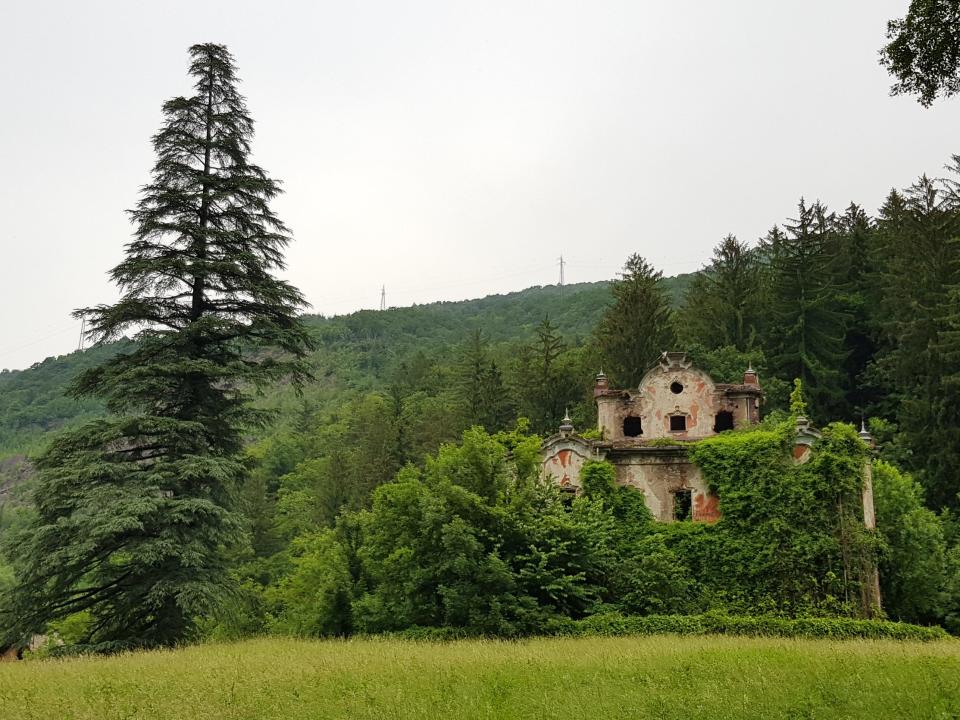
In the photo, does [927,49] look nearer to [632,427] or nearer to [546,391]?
[632,427]

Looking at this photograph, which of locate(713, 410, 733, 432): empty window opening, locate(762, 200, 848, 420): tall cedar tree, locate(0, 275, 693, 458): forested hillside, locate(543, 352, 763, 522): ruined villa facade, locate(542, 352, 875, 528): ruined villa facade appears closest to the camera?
locate(542, 352, 875, 528): ruined villa facade

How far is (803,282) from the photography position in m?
44.9

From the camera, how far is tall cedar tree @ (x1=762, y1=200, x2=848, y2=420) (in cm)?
4312

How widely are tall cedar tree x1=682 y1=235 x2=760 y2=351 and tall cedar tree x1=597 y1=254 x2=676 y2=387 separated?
302 cm

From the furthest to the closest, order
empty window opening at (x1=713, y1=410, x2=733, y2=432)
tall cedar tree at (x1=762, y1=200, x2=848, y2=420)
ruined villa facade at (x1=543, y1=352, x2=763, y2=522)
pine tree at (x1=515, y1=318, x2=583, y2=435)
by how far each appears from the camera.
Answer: pine tree at (x1=515, y1=318, x2=583, y2=435) → tall cedar tree at (x1=762, y1=200, x2=848, y2=420) → empty window opening at (x1=713, y1=410, x2=733, y2=432) → ruined villa facade at (x1=543, y1=352, x2=763, y2=522)

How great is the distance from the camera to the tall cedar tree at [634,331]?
43.7 meters

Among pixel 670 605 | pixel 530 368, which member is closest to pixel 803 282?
pixel 530 368

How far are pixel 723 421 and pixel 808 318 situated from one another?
16314mm

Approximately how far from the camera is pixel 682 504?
28.0m

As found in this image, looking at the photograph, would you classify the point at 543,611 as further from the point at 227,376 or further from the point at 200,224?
the point at 200,224

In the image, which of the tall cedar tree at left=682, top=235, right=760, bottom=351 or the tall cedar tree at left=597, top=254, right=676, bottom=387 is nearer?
the tall cedar tree at left=597, top=254, right=676, bottom=387

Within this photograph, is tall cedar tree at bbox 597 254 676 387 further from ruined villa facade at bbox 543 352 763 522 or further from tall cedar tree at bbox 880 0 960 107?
tall cedar tree at bbox 880 0 960 107

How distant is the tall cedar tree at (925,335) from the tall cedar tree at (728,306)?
672 cm

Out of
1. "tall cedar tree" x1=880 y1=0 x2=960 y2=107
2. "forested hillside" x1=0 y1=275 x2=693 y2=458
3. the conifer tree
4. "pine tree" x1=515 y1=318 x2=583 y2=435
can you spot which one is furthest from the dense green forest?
"forested hillside" x1=0 y1=275 x2=693 y2=458
